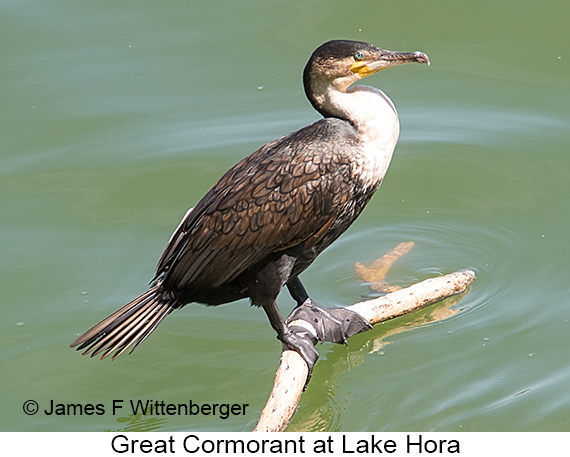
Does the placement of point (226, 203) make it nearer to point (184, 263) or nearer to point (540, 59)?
point (184, 263)

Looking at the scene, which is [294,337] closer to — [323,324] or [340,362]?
[323,324]

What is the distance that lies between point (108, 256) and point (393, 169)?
2.11 m

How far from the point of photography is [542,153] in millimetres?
6719

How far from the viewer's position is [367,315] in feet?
16.4

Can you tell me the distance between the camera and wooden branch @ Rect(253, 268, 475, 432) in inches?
165

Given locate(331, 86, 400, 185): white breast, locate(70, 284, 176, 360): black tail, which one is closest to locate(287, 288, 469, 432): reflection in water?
Answer: locate(70, 284, 176, 360): black tail

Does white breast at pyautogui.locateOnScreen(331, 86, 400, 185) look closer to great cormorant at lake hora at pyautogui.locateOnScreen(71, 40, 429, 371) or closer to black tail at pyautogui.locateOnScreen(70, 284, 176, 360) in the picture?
great cormorant at lake hora at pyautogui.locateOnScreen(71, 40, 429, 371)

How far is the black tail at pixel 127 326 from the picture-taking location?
448cm

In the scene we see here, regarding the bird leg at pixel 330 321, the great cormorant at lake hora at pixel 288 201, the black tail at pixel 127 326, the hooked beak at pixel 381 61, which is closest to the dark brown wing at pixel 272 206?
the great cormorant at lake hora at pixel 288 201

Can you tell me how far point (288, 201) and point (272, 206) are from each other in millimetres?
79

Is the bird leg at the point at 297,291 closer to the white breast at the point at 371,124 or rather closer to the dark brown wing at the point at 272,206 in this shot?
the dark brown wing at the point at 272,206

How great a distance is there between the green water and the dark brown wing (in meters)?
0.91

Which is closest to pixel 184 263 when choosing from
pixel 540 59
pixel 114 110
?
pixel 114 110

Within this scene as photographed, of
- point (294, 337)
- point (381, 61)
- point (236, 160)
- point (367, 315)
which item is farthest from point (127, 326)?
point (236, 160)
